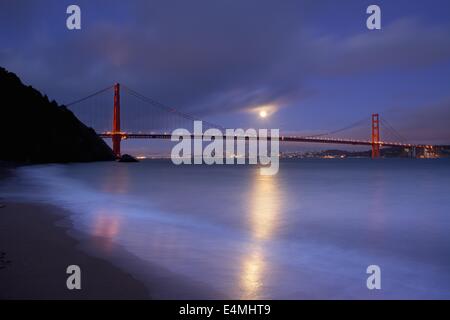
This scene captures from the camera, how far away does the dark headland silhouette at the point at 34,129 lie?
44.1 m

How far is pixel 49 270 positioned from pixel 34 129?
167 ft

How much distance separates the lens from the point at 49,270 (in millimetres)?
4359

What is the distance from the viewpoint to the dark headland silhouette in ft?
145

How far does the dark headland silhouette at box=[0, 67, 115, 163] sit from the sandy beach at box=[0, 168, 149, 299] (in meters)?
41.8

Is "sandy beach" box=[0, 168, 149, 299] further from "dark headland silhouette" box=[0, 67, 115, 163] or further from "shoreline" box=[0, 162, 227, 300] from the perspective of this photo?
"dark headland silhouette" box=[0, 67, 115, 163]

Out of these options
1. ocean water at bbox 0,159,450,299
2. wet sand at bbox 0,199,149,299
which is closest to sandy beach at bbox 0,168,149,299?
wet sand at bbox 0,199,149,299

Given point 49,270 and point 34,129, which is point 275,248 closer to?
point 49,270

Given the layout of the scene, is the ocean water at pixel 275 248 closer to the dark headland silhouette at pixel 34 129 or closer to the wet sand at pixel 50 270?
the wet sand at pixel 50 270

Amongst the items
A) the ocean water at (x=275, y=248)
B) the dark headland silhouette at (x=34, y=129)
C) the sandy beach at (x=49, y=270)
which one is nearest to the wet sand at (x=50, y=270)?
the sandy beach at (x=49, y=270)
